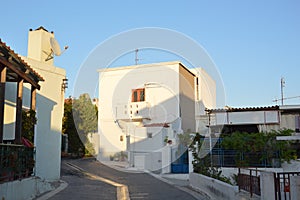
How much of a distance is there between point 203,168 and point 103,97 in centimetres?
1924

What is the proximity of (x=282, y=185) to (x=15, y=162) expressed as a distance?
6.48 m

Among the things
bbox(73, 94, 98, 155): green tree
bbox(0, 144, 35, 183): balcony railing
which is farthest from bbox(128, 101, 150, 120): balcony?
bbox(0, 144, 35, 183): balcony railing

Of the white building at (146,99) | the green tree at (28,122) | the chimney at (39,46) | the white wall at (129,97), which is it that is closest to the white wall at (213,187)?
the green tree at (28,122)

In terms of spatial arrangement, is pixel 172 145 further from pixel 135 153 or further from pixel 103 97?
pixel 103 97

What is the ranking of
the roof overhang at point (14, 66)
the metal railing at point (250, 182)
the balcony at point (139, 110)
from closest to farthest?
the metal railing at point (250, 182), the roof overhang at point (14, 66), the balcony at point (139, 110)

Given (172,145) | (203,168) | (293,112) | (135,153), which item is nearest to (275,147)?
(203,168)

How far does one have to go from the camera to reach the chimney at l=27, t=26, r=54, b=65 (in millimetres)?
15492

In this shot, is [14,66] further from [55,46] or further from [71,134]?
[71,134]

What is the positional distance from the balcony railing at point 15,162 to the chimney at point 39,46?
6.27 metres

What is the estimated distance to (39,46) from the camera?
51.0 ft

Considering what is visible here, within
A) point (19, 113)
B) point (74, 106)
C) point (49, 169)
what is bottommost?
point (49, 169)

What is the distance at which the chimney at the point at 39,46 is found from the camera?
15492 mm

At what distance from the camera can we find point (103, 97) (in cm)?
3177

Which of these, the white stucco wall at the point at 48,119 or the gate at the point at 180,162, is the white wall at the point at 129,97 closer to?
the gate at the point at 180,162
